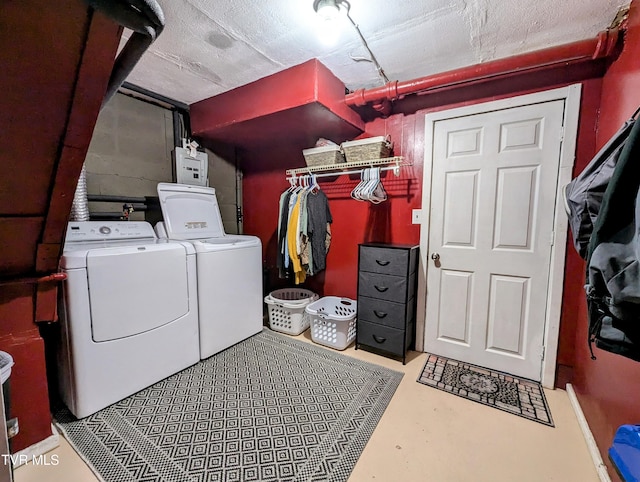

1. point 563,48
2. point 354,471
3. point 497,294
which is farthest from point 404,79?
point 354,471

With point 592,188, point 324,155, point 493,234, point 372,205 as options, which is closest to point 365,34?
point 324,155

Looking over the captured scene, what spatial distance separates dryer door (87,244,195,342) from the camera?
1.55 meters

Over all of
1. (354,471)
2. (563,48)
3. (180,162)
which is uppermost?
(563,48)

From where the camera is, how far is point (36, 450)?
4.33 ft

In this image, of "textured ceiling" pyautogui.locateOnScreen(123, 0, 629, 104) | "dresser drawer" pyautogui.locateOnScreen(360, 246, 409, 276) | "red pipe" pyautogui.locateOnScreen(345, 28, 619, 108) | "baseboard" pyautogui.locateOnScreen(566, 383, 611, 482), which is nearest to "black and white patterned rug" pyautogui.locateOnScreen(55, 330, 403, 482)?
"dresser drawer" pyautogui.locateOnScreen(360, 246, 409, 276)

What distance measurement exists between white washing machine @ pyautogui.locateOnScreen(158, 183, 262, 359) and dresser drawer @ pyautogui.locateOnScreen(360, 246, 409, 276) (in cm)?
100

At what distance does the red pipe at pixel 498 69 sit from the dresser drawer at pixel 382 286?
4.51ft

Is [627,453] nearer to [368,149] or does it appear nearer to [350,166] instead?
[368,149]

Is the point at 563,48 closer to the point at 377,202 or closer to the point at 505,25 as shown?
the point at 505,25

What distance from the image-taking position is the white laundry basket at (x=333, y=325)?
2305 millimetres

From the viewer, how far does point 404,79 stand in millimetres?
2139

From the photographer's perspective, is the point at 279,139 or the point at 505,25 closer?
the point at 505,25

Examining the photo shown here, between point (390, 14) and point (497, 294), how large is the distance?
1.93m

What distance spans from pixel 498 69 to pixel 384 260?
1436mm
